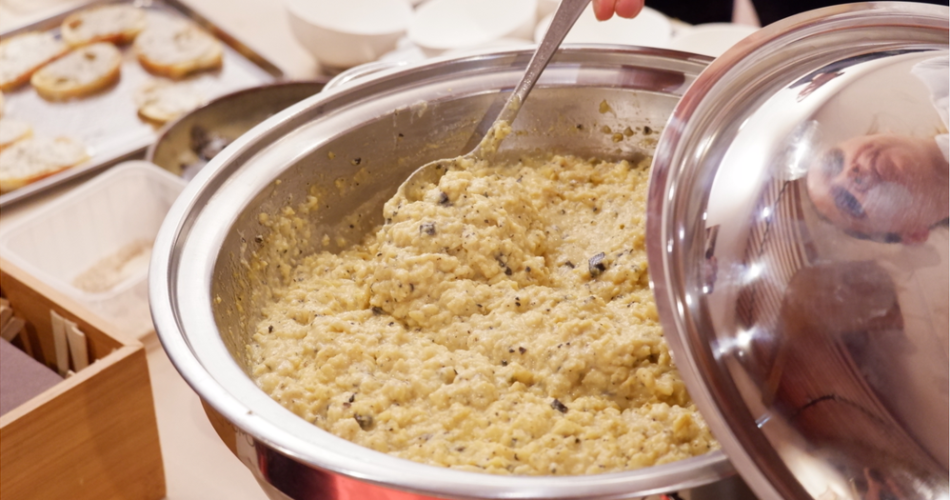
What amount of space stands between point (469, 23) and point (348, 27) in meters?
0.48

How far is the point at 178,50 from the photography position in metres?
2.83

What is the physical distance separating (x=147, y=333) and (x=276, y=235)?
534 millimetres

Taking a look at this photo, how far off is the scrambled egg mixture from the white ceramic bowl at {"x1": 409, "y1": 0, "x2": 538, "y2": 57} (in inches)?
40.2

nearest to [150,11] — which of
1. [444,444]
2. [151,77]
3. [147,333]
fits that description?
[151,77]

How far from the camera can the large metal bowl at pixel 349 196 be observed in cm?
89

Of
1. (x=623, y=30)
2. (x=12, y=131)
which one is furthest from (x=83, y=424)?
(x=623, y=30)

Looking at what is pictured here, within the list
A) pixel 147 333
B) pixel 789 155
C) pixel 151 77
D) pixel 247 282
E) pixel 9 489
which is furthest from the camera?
pixel 151 77

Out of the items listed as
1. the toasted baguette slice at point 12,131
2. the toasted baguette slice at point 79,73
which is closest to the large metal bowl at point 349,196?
the toasted baguette slice at point 12,131

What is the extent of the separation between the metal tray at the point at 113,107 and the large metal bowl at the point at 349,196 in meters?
1.06

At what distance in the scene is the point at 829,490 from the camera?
2.93 feet

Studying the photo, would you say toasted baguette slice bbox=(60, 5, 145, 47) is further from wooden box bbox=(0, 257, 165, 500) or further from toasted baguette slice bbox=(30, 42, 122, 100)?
wooden box bbox=(0, 257, 165, 500)

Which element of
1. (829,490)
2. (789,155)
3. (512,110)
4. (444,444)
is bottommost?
(444,444)

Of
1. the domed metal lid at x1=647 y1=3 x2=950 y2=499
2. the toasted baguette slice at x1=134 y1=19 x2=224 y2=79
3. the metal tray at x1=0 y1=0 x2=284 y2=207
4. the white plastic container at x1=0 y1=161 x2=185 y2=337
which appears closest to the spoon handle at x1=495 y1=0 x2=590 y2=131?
the domed metal lid at x1=647 y1=3 x2=950 y2=499

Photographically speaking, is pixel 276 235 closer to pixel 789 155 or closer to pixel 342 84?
pixel 342 84
